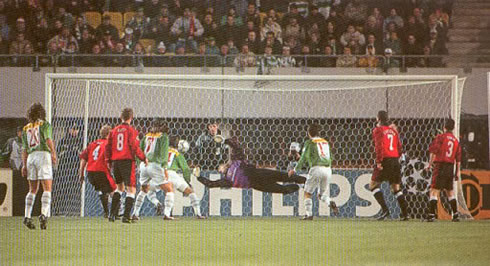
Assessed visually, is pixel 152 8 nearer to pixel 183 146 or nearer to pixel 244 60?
pixel 244 60

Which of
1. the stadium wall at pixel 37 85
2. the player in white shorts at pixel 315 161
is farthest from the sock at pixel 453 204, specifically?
the stadium wall at pixel 37 85

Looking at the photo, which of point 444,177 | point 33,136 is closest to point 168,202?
point 33,136

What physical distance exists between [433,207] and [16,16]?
33.7ft

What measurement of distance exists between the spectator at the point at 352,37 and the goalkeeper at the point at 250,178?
4.86m

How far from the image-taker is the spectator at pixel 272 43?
1823cm

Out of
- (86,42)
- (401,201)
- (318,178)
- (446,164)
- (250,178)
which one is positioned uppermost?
(86,42)

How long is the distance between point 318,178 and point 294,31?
6223mm

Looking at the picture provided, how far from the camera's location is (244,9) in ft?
63.2

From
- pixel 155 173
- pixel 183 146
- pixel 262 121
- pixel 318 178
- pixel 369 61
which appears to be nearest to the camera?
pixel 155 173

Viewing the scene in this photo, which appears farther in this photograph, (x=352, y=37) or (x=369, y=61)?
(x=352, y=37)

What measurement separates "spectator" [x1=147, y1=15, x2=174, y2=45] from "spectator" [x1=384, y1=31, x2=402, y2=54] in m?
4.67

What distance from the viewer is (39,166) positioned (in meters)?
10.6

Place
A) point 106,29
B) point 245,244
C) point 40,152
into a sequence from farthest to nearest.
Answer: point 106,29 → point 40,152 → point 245,244

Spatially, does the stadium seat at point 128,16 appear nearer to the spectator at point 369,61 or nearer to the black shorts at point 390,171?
the spectator at point 369,61
